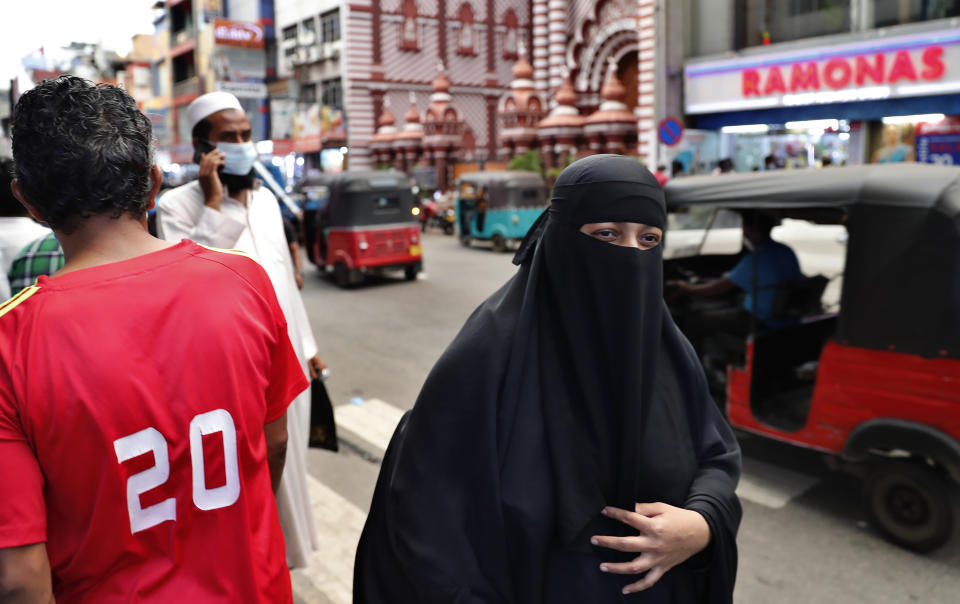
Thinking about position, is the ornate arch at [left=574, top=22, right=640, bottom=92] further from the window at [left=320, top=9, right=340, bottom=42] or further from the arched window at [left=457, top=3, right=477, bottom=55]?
the window at [left=320, top=9, right=340, bottom=42]

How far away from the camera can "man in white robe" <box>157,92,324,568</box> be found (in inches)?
125

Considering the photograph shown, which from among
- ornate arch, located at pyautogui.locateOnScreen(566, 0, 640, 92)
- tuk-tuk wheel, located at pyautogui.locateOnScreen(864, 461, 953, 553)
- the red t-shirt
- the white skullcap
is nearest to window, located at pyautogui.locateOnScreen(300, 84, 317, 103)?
ornate arch, located at pyautogui.locateOnScreen(566, 0, 640, 92)

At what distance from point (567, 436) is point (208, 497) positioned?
792 millimetres

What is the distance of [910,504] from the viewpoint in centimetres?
417

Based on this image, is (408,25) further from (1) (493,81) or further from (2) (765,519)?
(2) (765,519)

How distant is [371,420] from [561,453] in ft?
16.0

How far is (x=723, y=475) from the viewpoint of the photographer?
6.49 feet

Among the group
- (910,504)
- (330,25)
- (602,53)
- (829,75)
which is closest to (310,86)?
(330,25)

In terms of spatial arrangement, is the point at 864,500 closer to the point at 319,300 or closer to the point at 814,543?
the point at 814,543

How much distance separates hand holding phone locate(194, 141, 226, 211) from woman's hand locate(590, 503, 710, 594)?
2.18 metres

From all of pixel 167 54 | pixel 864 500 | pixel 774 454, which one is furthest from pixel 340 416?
pixel 167 54

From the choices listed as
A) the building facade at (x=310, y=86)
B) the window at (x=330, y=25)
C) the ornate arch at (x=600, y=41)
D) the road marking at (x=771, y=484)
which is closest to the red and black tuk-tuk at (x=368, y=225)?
the road marking at (x=771, y=484)

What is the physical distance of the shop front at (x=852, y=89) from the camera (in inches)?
665

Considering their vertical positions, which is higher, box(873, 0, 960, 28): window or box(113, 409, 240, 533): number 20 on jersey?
box(873, 0, 960, 28): window
